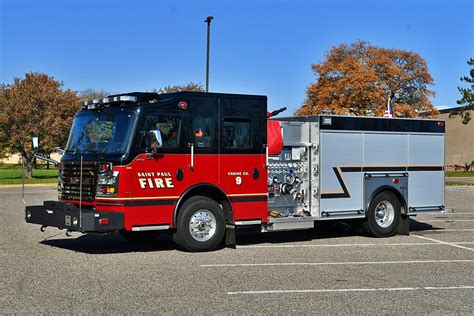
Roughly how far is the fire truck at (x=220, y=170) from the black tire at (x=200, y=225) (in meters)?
0.02

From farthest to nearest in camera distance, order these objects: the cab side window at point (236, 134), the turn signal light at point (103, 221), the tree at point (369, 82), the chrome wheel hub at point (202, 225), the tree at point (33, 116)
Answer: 1. the tree at point (369, 82)
2. the tree at point (33, 116)
3. the cab side window at point (236, 134)
4. the chrome wheel hub at point (202, 225)
5. the turn signal light at point (103, 221)

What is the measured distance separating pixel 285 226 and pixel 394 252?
2018mm

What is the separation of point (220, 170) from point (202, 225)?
1011mm

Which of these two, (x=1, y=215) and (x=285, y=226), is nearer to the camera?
(x=285, y=226)

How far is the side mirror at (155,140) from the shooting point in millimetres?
10984

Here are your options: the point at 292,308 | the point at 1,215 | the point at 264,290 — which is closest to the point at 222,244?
the point at 264,290

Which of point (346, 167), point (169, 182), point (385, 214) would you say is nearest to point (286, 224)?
point (346, 167)

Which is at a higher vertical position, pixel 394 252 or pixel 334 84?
pixel 334 84

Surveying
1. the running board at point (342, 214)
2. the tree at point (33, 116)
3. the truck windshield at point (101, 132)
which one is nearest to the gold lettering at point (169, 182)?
the truck windshield at point (101, 132)

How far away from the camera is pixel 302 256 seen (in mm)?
11398

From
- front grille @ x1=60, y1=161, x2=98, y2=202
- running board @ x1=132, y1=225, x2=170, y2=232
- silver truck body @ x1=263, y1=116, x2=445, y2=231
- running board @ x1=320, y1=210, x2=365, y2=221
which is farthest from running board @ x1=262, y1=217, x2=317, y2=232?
front grille @ x1=60, y1=161, x2=98, y2=202

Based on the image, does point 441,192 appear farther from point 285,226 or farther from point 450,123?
point 450,123

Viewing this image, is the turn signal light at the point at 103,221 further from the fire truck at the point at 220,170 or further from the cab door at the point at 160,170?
the cab door at the point at 160,170

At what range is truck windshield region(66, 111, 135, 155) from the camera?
1119 cm
